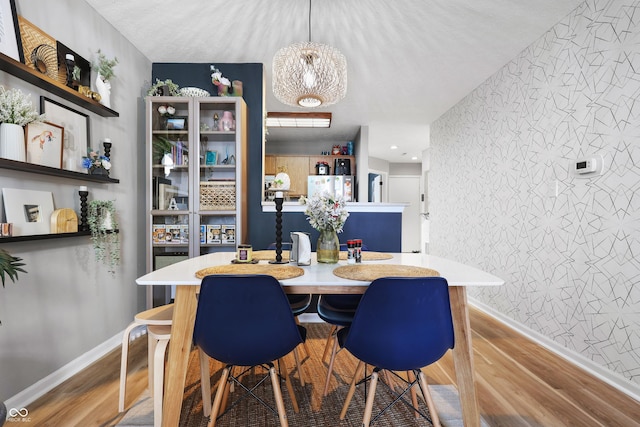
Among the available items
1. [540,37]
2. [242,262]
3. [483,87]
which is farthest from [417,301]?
[483,87]

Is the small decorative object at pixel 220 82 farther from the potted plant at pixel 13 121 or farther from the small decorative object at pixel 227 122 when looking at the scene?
the potted plant at pixel 13 121

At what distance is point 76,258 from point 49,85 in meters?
1.09

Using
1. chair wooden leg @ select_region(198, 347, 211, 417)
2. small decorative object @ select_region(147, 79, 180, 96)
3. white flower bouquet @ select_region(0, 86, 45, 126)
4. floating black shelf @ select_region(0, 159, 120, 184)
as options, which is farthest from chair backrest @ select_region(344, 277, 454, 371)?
small decorative object @ select_region(147, 79, 180, 96)

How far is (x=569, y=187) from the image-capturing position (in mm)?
2277

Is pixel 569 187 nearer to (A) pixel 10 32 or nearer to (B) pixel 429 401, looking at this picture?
(B) pixel 429 401

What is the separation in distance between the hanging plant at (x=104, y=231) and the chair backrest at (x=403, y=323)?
1955 mm

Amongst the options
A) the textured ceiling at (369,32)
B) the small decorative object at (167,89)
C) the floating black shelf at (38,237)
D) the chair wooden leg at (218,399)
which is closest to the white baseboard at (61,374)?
the floating black shelf at (38,237)

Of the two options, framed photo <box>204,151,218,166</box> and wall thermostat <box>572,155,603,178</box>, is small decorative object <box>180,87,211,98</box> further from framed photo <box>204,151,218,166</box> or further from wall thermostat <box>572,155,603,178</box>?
wall thermostat <box>572,155,603,178</box>

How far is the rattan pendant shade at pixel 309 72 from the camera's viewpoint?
80.7 inches

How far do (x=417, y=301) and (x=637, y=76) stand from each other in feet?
6.53

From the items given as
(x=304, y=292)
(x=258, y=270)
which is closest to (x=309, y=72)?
(x=258, y=270)

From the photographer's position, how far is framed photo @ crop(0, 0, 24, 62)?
1539 mm

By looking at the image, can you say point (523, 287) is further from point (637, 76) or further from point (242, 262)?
point (242, 262)

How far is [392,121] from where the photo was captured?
16.2 feet
